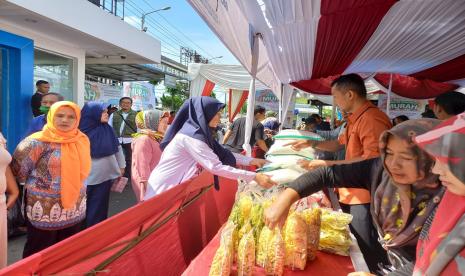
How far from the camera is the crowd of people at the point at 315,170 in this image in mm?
1007

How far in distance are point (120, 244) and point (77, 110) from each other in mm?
1784

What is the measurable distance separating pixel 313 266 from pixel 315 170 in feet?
1.58

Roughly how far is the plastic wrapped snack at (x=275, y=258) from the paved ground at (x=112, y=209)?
9.19 ft

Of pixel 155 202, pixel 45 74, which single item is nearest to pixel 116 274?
pixel 155 202

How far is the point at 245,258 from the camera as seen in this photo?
1.52m

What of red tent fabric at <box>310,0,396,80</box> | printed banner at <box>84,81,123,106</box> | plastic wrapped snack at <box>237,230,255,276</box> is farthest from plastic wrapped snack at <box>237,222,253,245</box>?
printed banner at <box>84,81,123,106</box>

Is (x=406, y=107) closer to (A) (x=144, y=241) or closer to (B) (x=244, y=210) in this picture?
(B) (x=244, y=210)

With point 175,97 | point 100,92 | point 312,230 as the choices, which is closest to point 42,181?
point 312,230

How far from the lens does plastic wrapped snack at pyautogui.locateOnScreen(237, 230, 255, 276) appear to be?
152 cm

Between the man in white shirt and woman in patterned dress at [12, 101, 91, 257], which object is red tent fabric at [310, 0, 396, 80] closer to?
woman in patterned dress at [12, 101, 91, 257]

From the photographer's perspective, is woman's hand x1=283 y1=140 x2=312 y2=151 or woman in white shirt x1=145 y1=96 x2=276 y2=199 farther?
woman's hand x1=283 y1=140 x2=312 y2=151

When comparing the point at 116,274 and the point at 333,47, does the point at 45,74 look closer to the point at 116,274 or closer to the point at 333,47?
the point at 333,47

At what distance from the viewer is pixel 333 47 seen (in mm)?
3391

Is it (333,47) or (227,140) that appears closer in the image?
(333,47)
